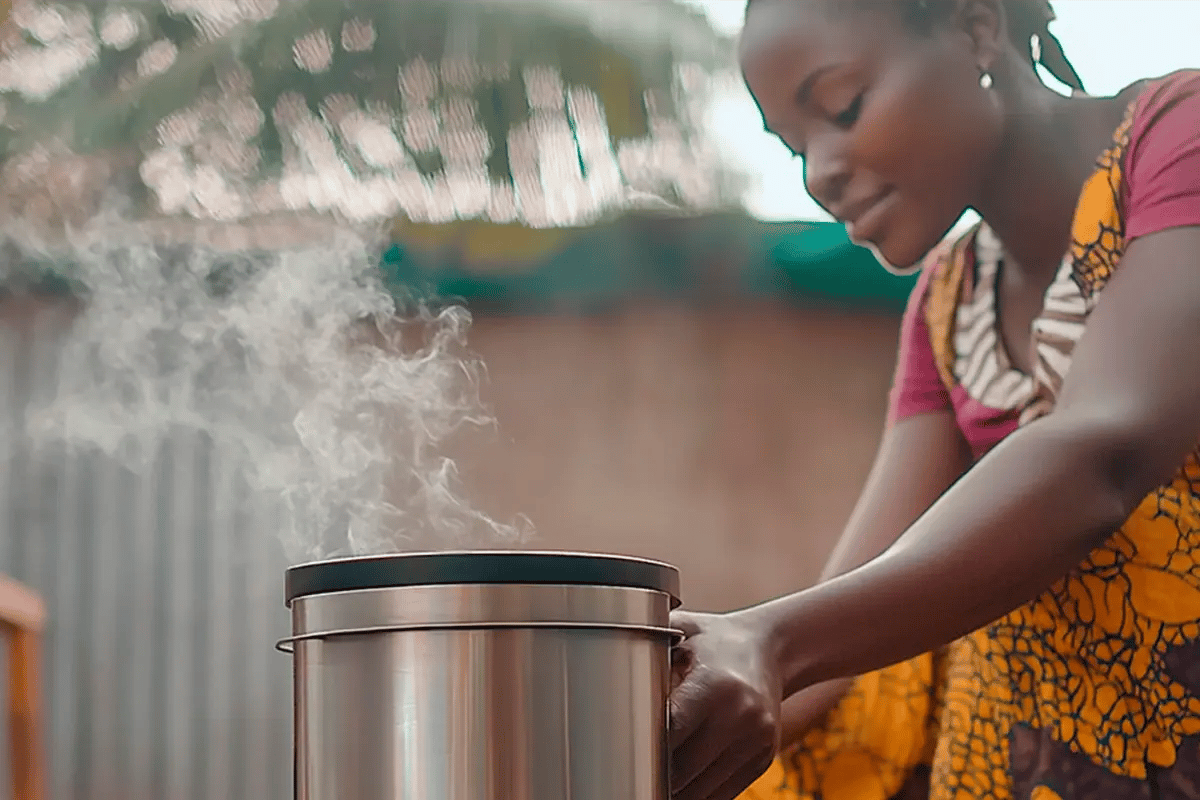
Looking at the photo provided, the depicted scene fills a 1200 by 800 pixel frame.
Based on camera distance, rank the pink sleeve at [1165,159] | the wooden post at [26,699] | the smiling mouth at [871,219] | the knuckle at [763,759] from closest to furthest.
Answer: the knuckle at [763,759] < the pink sleeve at [1165,159] < the smiling mouth at [871,219] < the wooden post at [26,699]

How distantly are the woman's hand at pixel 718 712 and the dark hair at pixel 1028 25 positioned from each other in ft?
2.18

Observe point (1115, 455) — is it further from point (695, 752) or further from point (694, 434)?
point (694, 434)

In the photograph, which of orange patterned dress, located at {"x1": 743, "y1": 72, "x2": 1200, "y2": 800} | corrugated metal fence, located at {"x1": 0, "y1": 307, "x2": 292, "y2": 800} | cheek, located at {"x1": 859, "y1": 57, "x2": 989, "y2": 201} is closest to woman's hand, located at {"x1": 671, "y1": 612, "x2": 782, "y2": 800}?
orange patterned dress, located at {"x1": 743, "y1": 72, "x2": 1200, "y2": 800}

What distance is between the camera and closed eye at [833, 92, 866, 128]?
1084 millimetres

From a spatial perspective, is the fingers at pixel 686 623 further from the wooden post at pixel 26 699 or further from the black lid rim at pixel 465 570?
the wooden post at pixel 26 699

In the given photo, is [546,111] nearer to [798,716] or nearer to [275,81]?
[275,81]

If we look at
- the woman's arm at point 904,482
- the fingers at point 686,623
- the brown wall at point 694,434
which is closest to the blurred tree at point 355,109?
the brown wall at point 694,434

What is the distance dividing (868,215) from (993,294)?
135 mm

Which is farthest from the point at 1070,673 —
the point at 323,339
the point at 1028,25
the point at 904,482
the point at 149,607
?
the point at 149,607

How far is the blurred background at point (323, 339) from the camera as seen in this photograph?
4.15ft

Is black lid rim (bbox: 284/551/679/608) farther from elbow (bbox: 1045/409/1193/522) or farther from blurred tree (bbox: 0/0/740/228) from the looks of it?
blurred tree (bbox: 0/0/740/228)

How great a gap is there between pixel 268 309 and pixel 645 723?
0.87 m

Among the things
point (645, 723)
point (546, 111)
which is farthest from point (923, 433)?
point (645, 723)

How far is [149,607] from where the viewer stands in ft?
4.23
